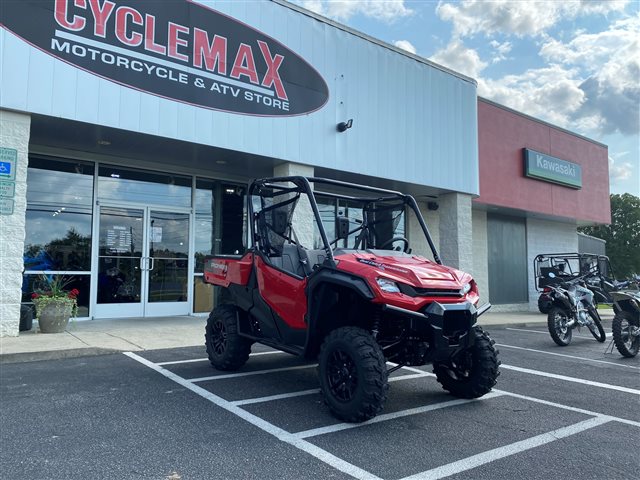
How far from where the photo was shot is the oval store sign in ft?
25.6

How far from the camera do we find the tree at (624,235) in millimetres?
50562

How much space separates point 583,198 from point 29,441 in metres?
20.8

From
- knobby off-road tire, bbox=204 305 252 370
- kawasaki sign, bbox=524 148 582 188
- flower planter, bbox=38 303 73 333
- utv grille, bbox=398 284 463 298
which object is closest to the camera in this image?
utv grille, bbox=398 284 463 298

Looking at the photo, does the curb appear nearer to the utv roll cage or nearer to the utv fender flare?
the utv roll cage

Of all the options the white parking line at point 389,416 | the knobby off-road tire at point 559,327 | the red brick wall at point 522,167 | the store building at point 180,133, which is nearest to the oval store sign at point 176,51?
the store building at point 180,133

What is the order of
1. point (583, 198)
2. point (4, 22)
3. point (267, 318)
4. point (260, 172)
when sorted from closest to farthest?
point (267, 318)
point (4, 22)
point (260, 172)
point (583, 198)

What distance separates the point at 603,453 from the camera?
138 inches

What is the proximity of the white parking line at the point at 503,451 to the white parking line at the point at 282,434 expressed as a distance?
35 cm

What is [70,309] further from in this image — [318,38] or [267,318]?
[318,38]

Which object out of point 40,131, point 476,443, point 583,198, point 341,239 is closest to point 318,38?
point 40,131

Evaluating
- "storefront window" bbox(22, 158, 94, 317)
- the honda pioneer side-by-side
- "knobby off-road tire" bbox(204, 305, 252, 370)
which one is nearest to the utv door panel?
the honda pioneer side-by-side

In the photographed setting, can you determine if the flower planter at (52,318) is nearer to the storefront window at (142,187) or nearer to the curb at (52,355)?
the curb at (52,355)

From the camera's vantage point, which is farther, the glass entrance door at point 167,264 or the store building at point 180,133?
the glass entrance door at point 167,264

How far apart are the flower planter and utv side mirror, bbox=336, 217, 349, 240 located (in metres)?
5.54
